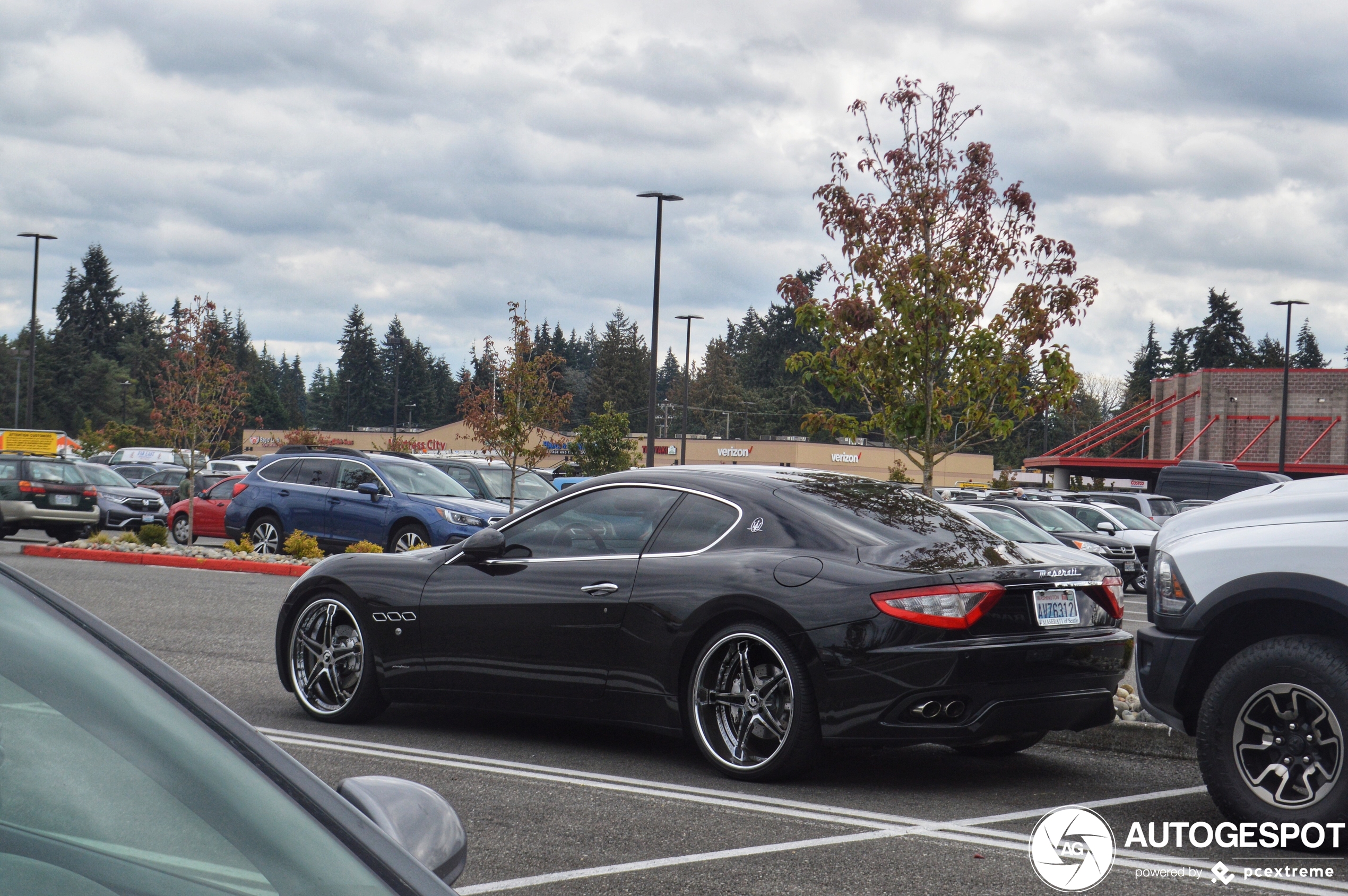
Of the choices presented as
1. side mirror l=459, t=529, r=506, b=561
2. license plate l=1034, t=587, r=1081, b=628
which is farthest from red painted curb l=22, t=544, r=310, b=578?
license plate l=1034, t=587, r=1081, b=628

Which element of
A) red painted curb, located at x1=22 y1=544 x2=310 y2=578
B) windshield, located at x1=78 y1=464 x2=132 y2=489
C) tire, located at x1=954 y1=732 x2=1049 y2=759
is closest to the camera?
tire, located at x1=954 y1=732 x2=1049 y2=759

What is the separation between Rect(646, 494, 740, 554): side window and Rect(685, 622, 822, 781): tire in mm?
535

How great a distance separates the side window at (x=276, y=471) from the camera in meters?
19.7

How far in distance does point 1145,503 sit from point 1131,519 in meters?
4.04

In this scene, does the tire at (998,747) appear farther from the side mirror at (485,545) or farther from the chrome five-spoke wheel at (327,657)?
the chrome five-spoke wheel at (327,657)

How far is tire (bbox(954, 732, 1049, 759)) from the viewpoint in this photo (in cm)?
686

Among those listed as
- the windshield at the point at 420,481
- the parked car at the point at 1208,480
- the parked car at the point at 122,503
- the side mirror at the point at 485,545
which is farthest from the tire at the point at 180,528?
the parked car at the point at 1208,480

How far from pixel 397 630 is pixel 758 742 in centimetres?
215

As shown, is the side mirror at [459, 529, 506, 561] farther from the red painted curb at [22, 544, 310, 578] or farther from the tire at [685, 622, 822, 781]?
the red painted curb at [22, 544, 310, 578]

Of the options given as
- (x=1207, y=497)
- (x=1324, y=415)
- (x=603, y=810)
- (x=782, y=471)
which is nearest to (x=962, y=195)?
(x=782, y=471)

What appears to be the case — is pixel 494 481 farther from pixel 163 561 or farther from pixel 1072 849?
pixel 1072 849

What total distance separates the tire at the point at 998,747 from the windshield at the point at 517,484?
55.3ft

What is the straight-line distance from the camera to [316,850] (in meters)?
1.71

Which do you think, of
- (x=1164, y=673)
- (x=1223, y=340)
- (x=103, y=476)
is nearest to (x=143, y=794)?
(x=1164, y=673)
